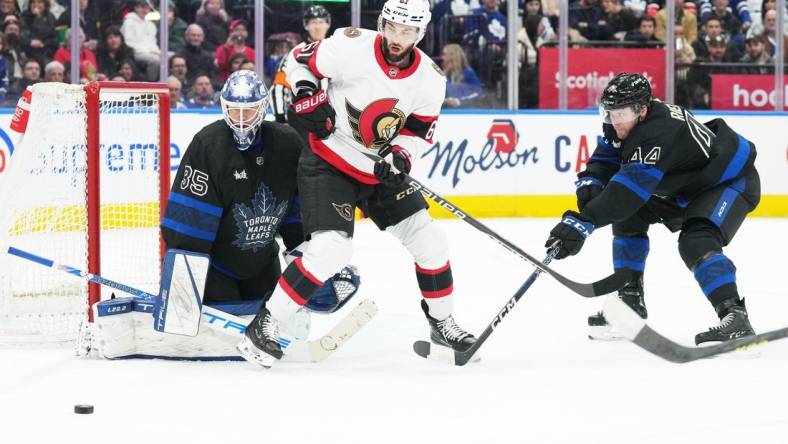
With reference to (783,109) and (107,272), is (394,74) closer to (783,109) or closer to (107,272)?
(107,272)

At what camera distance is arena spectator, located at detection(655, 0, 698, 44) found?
794 cm

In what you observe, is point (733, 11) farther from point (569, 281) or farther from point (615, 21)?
point (569, 281)

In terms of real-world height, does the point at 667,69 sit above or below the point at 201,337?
above

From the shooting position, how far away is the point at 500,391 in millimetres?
2891

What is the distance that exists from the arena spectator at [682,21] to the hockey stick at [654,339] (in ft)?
17.3

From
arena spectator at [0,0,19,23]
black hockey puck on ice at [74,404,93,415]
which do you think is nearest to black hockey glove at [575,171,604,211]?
black hockey puck on ice at [74,404,93,415]

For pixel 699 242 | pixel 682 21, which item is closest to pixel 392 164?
pixel 699 242

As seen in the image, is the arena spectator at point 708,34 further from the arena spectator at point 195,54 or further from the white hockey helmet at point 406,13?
the white hockey helmet at point 406,13

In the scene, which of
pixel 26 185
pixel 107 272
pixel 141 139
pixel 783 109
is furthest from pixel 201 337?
pixel 783 109

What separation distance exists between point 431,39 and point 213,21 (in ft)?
4.46

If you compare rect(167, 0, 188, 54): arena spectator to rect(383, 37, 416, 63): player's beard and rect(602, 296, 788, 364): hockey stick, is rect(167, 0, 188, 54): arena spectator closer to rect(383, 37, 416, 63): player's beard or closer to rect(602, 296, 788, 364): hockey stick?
rect(383, 37, 416, 63): player's beard

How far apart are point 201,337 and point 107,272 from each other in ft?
3.57

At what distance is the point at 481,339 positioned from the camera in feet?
10.4

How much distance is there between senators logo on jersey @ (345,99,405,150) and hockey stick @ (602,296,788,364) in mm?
748
